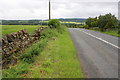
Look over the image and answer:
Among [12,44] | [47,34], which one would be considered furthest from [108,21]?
[12,44]

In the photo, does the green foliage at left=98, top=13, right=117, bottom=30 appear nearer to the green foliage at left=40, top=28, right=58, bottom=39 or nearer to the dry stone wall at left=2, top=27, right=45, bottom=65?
the green foliage at left=40, top=28, right=58, bottom=39

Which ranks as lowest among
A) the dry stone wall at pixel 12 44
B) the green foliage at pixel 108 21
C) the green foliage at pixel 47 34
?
the dry stone wall at pixel 12 44

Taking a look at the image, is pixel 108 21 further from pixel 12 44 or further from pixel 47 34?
pixel 12 44

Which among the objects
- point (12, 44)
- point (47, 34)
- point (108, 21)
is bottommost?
point (12, 44)

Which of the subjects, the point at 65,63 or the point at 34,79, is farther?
the point at 65,63

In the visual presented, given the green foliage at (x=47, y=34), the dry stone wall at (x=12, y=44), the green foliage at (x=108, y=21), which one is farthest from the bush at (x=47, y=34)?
the green foliage at (x=108, y=21)

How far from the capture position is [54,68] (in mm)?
6254

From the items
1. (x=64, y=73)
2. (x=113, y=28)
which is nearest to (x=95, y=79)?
(x=64, y=73)

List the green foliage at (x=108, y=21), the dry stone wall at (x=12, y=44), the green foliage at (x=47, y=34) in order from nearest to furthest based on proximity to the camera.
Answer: the dry stone wall at (x=12, y=44), the green foliage at (x=47, y=34), the green foliage at (x=108, y=21)

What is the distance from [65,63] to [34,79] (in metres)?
2.27

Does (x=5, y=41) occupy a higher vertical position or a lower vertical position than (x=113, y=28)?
lower

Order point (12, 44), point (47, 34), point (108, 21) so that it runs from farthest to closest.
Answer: point (108, 21), point (47, 34), point (12, 44)

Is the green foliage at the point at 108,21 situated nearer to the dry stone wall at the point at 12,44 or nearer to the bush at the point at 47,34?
the bush at the point at 47,34

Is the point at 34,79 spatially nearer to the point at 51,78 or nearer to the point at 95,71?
the point at 51,78
